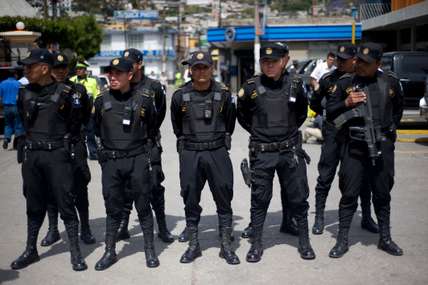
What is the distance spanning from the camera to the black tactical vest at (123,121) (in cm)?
521

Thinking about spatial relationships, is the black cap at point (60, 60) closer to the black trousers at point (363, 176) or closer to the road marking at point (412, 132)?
the black trousers at point (363, 176)

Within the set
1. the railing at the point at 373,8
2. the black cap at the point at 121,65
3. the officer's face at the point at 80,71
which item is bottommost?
the officer's face at the point at 80,71

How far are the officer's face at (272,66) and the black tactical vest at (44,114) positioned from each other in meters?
1.97

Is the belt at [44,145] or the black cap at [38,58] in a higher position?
the black cap at [38,58]

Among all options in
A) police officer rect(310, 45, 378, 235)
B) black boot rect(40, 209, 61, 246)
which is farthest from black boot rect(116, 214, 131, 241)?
police officer rect(310, 45, 378, 235)

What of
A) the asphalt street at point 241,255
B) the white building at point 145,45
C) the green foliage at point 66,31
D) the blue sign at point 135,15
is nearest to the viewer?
the asphalt street at point 241,255

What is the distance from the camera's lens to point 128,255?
5664mm

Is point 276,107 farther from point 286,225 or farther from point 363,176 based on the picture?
point 286,225

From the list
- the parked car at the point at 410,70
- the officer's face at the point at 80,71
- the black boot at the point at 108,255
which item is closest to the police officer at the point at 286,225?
the black boot at the point at 108,255

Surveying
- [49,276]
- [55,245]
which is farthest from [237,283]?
[55,245]

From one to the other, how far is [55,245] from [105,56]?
72760 millimetres

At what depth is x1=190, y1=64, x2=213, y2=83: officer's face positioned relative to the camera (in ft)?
17.2

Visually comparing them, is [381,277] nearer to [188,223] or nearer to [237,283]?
[237,283]

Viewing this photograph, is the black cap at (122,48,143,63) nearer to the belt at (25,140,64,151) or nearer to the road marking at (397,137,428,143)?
the belt at (25,140,64,151)
